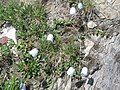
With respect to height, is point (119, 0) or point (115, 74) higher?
point (119, 0)

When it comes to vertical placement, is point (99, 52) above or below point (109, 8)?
below

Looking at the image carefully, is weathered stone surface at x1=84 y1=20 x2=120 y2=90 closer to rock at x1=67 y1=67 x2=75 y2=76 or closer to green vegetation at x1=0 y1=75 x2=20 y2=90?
rock at x1=67 y1=67 x2=75 y2=76

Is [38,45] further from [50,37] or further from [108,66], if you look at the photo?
[108,66]

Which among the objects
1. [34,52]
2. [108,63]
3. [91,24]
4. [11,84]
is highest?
[91,24]

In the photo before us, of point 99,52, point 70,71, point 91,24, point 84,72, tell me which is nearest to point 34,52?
point 70,71

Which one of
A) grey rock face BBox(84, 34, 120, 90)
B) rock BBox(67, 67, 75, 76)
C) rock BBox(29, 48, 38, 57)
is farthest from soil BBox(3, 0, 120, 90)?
rock BBox(29, 48, 38, 57)

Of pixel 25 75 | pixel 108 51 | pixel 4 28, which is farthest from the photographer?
pixel 4 28

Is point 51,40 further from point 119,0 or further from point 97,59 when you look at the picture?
point 119,0

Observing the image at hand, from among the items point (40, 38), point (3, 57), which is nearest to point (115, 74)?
point (40, 38)

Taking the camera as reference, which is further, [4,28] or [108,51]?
[4,28]

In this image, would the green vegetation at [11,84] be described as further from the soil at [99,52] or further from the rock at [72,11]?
the rock at [72,11]

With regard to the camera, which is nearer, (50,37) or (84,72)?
(84,72)
